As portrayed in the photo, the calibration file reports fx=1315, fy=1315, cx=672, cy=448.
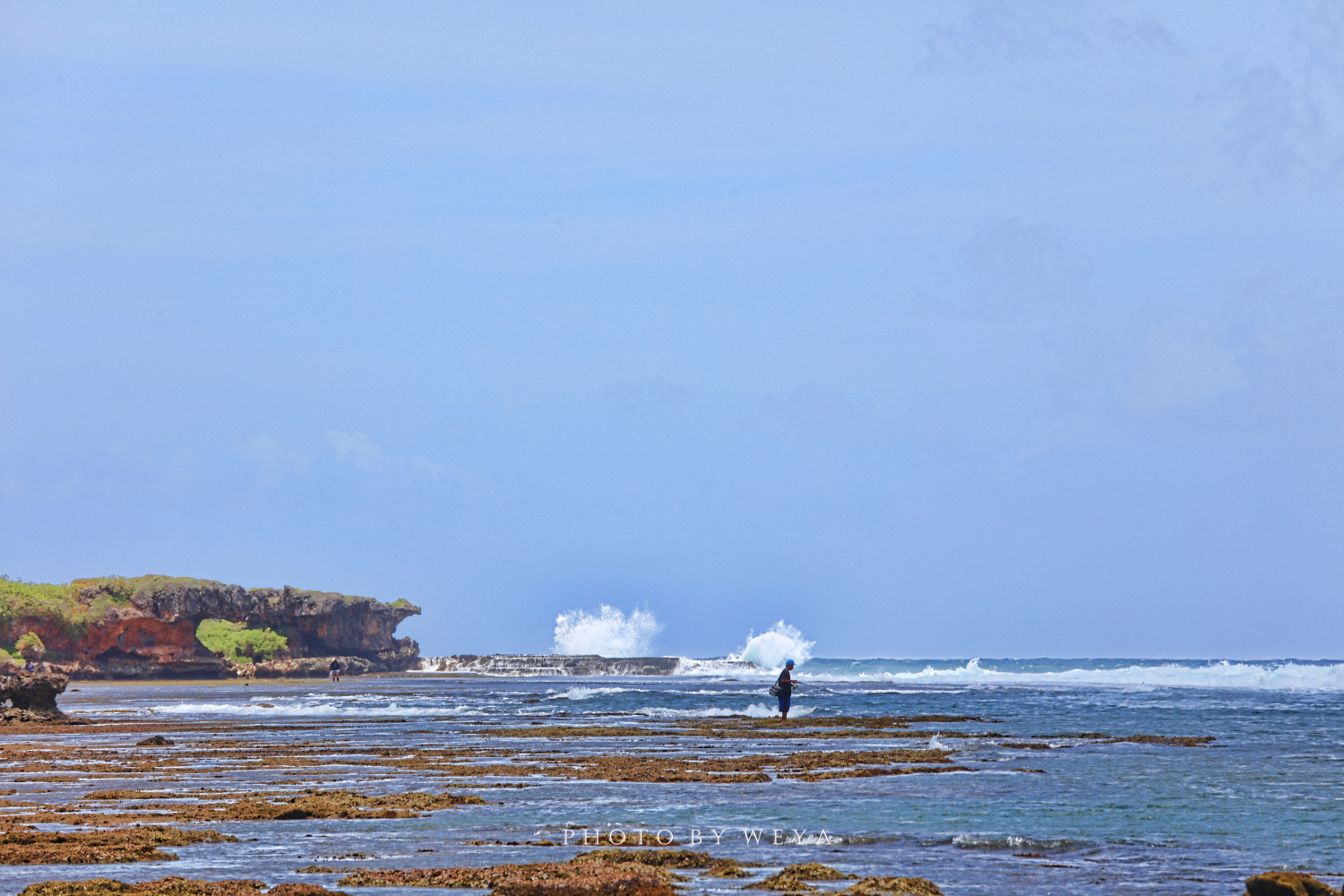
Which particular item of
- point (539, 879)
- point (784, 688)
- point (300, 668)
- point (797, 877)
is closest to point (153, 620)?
point (300, 668)

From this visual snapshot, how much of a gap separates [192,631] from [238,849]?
119m

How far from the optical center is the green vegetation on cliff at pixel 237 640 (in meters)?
131

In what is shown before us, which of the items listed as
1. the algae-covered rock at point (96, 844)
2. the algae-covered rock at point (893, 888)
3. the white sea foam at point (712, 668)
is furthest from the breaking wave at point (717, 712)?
the white sea foam at point (712, 668)

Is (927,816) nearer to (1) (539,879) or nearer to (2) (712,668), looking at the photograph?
(1) (539,879)

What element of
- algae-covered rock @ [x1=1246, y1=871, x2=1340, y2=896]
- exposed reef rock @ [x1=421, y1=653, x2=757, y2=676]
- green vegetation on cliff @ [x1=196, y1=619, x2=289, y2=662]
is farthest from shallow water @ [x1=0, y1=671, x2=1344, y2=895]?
exposed reef rock @ [x1=421, y1=653, x2=757, y2=676]

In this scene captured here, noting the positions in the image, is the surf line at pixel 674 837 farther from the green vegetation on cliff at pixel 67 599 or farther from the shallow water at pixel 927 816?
the green vegetation on cliff at pixel 67 599

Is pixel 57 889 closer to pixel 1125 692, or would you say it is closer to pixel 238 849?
pixel 238 849

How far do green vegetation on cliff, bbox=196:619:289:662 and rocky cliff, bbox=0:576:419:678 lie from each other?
3.02 ft

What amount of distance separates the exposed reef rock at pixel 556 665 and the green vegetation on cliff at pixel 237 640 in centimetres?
3692

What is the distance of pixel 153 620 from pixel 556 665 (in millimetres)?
58495

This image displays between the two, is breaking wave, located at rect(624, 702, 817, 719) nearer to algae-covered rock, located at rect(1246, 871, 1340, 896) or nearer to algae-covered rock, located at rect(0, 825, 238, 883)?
algae-covered rock, located at rect(0, 825, 238, 883)

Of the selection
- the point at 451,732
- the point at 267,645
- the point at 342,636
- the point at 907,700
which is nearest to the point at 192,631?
the point at 267,645

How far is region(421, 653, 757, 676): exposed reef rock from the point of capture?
165 metres

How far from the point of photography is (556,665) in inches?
6673
